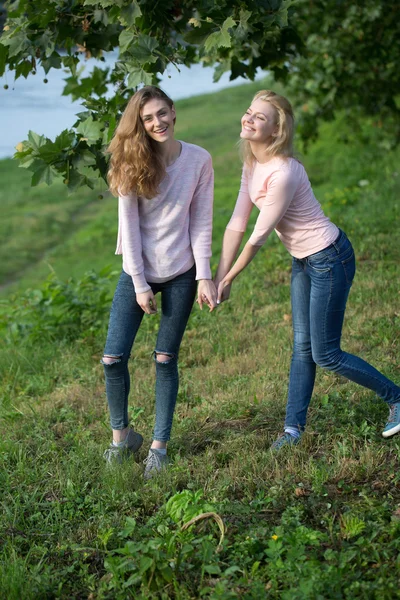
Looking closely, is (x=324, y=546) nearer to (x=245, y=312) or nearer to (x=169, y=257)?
(x=169, y=257)

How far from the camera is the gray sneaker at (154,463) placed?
386cm

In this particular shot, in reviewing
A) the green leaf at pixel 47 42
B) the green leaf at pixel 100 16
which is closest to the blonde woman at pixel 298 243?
the green leaf at pixel 100 16

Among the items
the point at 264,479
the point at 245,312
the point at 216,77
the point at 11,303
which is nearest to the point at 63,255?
the point at 11,303

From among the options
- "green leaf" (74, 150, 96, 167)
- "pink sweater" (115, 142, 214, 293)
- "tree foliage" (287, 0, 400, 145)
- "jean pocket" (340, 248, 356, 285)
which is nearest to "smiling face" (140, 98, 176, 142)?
"pink sweater" (115, 142, 214, 293)

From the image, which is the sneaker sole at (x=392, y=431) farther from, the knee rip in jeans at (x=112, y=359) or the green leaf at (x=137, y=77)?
the green leaf at (x=137, y=77)

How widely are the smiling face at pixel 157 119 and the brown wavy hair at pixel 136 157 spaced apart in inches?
0.9

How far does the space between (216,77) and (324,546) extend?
336 centimetres

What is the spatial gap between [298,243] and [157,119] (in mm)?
901

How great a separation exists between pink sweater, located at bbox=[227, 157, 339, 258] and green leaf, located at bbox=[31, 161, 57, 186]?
1163 mm

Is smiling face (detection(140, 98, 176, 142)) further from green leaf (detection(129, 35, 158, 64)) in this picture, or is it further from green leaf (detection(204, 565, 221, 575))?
green leaf (detection(204, 565, 221, 575))

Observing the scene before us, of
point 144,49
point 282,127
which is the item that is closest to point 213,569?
point 282,127

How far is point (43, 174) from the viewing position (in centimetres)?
430

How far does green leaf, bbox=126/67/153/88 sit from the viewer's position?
415cm

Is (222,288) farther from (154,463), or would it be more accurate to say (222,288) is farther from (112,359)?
(154,463)
